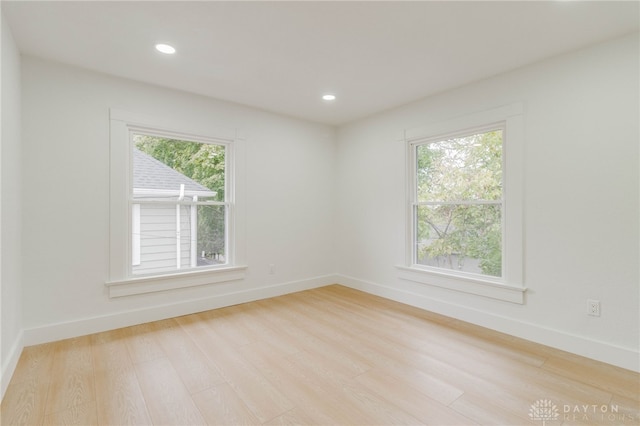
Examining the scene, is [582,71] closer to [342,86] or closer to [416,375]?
[342,86]

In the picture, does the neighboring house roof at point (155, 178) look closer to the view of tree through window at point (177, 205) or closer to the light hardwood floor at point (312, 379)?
the view of tree through window at point (177, 205)

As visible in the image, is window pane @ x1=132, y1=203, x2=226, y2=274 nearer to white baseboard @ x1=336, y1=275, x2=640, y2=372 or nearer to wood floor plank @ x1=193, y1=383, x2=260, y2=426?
wood floor plank @ x1=193, y1=383, x2=260, y2=426

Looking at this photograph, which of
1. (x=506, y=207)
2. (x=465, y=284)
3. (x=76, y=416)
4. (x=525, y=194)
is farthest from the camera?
(x=465, y=284)

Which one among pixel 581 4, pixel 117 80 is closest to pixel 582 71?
pixel 581 4

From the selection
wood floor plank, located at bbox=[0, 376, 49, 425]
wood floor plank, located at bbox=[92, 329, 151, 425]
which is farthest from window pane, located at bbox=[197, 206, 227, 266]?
wood floor plank, located at bbox=[0, 376, 49, 425]

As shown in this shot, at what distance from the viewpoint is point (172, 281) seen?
11.0 feet

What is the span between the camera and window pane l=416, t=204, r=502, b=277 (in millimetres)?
3123

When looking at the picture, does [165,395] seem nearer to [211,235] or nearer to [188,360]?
[188,360]

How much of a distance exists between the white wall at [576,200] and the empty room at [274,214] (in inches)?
0.6

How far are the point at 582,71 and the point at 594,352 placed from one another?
2.26 m

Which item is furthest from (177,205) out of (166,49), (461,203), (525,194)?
(525,194)

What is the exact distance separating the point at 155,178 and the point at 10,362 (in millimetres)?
1904

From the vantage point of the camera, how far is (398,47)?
2.49m

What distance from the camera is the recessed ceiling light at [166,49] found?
2.47m
